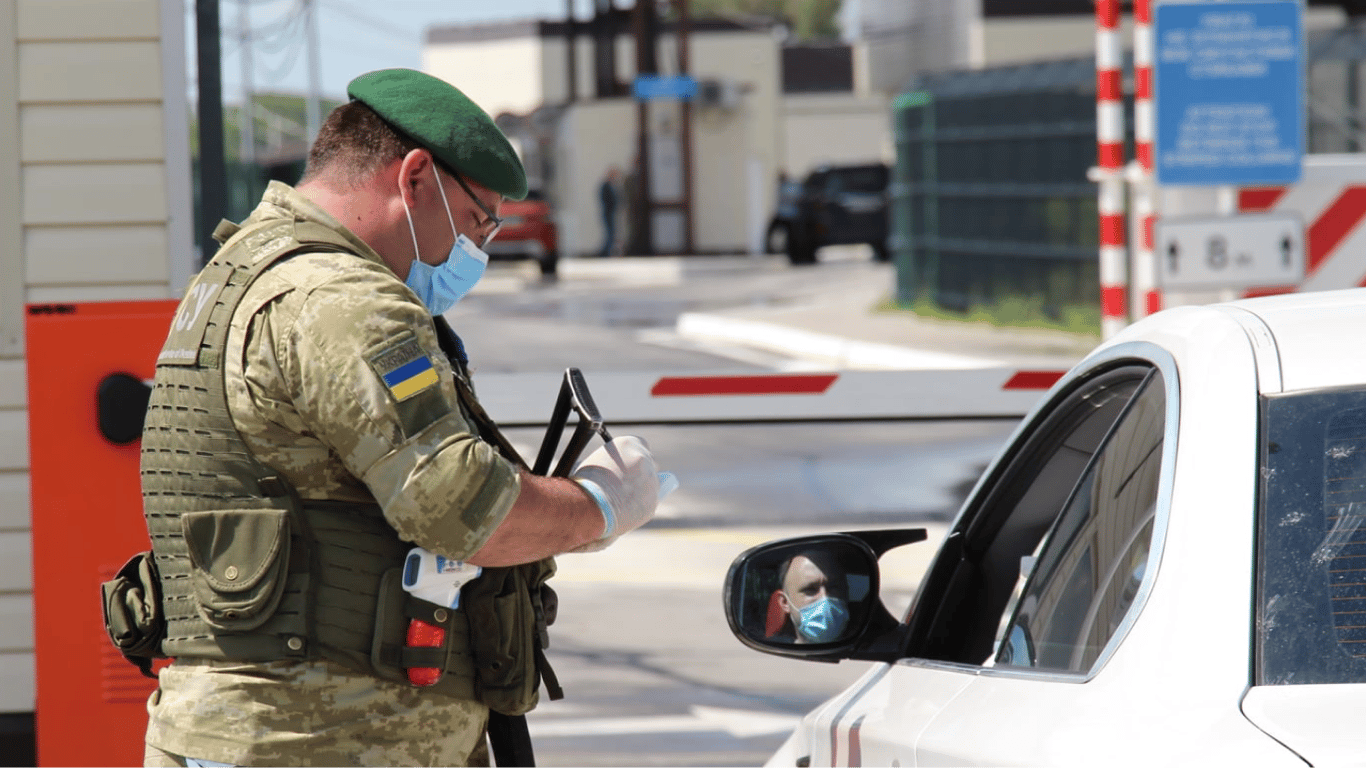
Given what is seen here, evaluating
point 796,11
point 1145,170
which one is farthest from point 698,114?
point 796,11

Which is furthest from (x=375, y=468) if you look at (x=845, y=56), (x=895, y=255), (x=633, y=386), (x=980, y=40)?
(x=845, y=56)

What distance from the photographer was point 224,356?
7.61 feet

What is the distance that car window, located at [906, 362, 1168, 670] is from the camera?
2.15 metres

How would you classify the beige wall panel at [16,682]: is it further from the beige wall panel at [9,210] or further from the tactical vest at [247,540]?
the tactical vest at [247,540]

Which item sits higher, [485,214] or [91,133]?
[91,133]

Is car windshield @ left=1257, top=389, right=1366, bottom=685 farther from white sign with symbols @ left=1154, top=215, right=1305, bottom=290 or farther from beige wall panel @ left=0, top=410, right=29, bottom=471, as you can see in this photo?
white sign with symbols @ left=1154, top=215, right=1305, bottom=290

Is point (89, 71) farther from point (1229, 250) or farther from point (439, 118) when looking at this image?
point (1229, 250)

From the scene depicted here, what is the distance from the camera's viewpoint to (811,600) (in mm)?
2557

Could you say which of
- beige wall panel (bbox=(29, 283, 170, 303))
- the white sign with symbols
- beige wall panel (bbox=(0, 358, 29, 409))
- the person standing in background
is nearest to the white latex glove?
beige wall panel (bbox=(29, 283, 170, 303))

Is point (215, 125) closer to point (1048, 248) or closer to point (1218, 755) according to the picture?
point (1218, 755)

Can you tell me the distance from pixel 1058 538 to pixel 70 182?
3.29m

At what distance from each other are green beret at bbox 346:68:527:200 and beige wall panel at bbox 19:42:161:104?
2.63 metres

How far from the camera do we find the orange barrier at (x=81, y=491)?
4004mm

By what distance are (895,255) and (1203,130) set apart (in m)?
13.5
